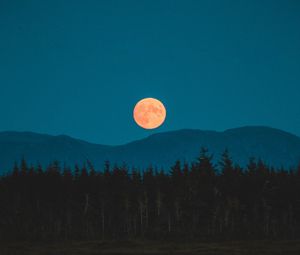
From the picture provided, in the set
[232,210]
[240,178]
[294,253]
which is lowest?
[294,253]

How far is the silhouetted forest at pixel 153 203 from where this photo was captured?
88.6 m

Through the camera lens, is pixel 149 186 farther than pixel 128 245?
Yes

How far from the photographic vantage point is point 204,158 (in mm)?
93000

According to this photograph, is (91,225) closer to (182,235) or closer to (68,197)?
(68,197)

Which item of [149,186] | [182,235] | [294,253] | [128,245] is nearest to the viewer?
[294,253]

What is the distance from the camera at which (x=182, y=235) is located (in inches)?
3366

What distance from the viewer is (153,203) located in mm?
96062

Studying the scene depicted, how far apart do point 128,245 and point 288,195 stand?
116 ft

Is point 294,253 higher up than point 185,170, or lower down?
lower down

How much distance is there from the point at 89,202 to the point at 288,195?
128 feet

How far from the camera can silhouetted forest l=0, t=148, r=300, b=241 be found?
88.6 meters

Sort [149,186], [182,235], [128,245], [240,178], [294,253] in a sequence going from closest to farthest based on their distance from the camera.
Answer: [294,253] < [128,245] < [182,235] < [240,178] < [149,186]

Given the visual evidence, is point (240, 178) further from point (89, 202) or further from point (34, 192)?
point (34, 192)

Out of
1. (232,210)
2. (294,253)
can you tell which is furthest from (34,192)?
(294,253)
